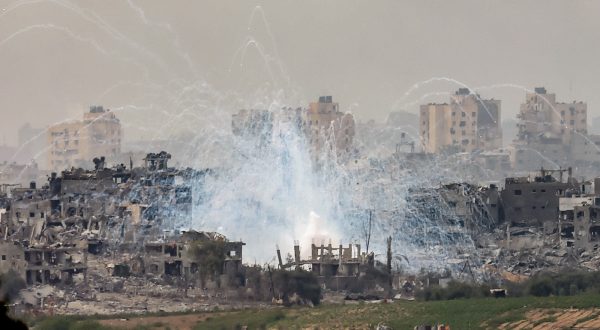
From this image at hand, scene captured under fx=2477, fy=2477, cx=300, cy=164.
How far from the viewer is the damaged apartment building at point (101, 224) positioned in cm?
11025

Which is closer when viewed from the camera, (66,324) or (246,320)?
(66,324)

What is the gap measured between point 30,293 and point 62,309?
16.1 feet

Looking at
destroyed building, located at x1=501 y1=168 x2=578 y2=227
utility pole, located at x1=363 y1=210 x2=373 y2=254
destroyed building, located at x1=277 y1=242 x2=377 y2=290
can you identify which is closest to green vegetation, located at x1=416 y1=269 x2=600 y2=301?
destroyed building, located at x1=277 y1=242 x2=377 y2=290

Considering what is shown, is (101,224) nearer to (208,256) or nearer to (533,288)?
(208,256)

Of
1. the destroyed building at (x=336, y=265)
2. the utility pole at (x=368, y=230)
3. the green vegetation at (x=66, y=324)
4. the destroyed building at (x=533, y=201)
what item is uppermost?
the destroyed building at (x=533, y=201)

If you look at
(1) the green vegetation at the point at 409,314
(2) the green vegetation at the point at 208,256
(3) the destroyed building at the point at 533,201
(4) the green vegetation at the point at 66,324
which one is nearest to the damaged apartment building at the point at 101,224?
(2) the green vegetation at the point at 208,256

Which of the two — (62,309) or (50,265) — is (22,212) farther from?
(62,309)

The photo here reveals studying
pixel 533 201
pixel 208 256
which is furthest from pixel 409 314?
pixel 533 201

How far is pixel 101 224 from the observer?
122m

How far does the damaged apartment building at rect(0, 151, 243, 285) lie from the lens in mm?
110250

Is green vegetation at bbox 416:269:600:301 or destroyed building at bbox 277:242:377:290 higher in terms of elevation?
destroyed building at bbox 277:242:377:290

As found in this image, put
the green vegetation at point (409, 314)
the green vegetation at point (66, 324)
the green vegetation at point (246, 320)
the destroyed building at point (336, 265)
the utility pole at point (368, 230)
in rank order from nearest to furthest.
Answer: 1. the green vegetation at point (409, 314)
2. the green vegetation at point (66, 324)
3. the green vegetation at point (246, 320)
4. the destroyed building at point (336, 265)
5. the utility pole at point (368, 230)

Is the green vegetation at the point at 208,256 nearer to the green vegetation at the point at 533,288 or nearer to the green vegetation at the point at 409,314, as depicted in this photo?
the green vegetation at the point at 533,288

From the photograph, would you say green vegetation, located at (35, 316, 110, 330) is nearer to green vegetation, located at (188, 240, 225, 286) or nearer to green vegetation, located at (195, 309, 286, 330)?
green vegetation, located at (195, 309, 286, 330)
